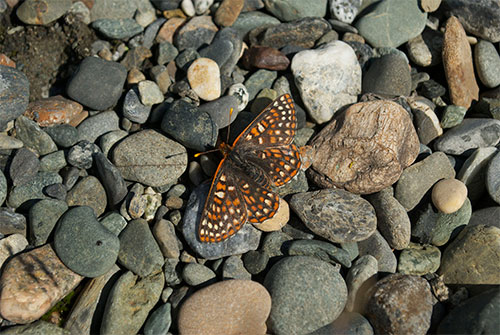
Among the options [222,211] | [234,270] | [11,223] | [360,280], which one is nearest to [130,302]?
[234,270]

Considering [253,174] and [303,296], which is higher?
[253,174]

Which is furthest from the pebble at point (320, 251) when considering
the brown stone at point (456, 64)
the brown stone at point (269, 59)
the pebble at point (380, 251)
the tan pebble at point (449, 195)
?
the brown stone at point (456, 64)

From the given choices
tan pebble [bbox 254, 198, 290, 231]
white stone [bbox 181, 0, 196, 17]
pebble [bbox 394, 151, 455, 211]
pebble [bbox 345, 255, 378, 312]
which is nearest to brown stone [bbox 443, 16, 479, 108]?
pebble [bbox 394, 151, 455, 211]

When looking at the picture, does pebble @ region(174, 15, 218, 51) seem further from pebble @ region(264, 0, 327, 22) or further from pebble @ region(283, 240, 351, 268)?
pebble @ region(283, 240, 351, 268)

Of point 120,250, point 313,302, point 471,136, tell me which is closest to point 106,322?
point 120,250

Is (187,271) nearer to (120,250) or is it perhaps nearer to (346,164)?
(120,250)

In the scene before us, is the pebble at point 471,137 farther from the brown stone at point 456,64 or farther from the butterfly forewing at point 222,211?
the butterfly forewing at point 222,211

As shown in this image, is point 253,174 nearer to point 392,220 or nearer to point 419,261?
point 392,220
